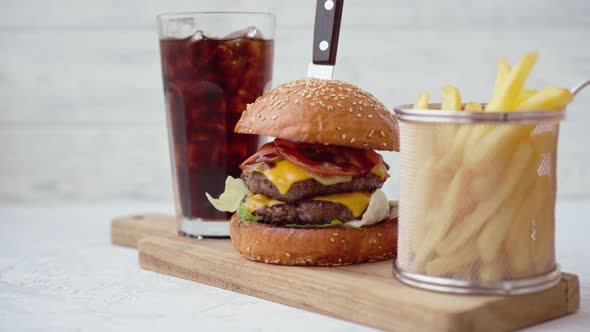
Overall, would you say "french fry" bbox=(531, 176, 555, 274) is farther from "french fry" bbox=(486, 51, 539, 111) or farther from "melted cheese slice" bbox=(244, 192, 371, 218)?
"melted cheese slice" bbox=(244, 192, 371, 218)

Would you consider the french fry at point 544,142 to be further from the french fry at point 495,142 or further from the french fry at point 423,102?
the french fry at point 423,102

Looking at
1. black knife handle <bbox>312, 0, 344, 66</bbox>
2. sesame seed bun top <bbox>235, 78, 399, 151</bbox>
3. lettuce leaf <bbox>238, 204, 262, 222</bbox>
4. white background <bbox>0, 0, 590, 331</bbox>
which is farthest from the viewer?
white background <bbox>0, 0, 590, 331</bbox>

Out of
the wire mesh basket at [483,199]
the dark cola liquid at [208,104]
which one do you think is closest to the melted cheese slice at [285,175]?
the wire mesh basket at [483,199]

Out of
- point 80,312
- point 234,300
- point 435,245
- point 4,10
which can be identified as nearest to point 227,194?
point 234,300

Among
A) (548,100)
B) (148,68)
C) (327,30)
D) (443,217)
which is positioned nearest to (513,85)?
(548,100)

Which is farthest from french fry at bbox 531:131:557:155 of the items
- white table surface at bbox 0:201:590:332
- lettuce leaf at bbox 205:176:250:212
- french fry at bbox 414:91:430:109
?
lettuce leaf at bbox 205:176:250:212
